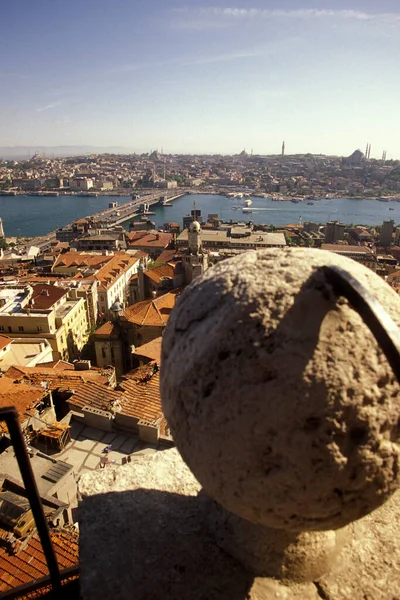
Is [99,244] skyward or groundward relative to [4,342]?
groundward

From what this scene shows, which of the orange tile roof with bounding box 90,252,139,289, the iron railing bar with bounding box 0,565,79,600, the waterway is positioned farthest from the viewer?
the waterway

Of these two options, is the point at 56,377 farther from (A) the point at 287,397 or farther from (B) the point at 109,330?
(A) the point at 287,397

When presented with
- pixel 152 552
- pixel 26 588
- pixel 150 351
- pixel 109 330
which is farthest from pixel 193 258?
pixel 26 588

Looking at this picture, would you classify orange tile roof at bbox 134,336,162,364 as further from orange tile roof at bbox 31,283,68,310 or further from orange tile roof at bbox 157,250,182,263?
orange tile roof at bbox 157,250,182,263

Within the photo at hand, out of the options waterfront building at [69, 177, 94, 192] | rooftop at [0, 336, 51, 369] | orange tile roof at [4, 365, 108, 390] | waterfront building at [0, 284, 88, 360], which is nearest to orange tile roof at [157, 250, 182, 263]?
waterfront building at [0, 284, 88, 360]

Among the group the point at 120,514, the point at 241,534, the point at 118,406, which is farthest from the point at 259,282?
the point at 118,406
